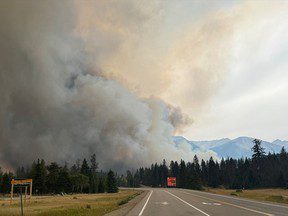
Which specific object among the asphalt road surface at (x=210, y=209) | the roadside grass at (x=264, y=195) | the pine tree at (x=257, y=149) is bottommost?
the roadside grass at (x=264, y=195)

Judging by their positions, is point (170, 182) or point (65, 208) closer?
point (65, 208)

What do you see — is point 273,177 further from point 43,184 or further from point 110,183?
point 43,184

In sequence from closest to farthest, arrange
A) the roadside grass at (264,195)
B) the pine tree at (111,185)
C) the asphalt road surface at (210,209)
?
the asphalt road surface at (210,209)
the roadside grass at (264,195)
the pine tree at (111,185)

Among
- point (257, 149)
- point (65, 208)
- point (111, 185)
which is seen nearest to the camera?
point (65, 208)

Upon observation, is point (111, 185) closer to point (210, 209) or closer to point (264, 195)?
point (264, 195)

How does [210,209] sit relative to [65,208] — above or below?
above

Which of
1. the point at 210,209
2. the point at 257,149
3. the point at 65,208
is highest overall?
the point at 257,149

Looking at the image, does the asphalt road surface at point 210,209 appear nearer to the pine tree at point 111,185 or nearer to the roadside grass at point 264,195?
the roadside grass at point 264,195

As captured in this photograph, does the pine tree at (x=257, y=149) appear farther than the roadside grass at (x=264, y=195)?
Yes

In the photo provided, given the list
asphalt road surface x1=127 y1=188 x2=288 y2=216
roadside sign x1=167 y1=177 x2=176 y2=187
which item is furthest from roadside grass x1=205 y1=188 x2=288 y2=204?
roadside sign x1=167 y1=177 x2=176 y2=187

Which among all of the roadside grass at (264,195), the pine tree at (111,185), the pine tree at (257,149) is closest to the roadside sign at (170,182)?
the pine tree at (111,185)

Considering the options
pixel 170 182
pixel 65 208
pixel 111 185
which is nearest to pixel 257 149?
pixel 170 182

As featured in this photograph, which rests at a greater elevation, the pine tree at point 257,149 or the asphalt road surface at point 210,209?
the pine tree at point 257,149

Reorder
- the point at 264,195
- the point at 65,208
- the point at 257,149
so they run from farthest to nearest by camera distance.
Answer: the point at 257,149, the point at 264,195, the point at 65,208
